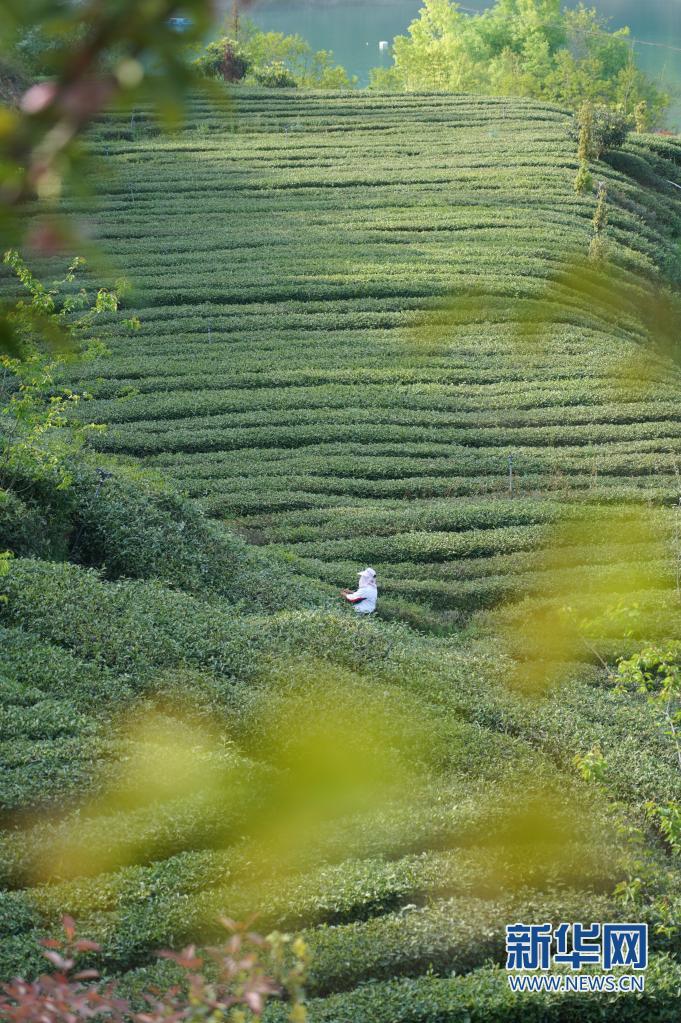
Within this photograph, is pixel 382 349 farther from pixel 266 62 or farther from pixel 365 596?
pixel 266 62

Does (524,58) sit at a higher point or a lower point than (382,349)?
higher

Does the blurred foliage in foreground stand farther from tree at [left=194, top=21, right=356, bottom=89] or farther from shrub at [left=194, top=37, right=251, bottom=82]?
shrub at [left=194, top=37, right=251, bottom=82]

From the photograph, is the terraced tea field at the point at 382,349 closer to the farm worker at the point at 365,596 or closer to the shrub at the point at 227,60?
the farm worker at the point at 365,596

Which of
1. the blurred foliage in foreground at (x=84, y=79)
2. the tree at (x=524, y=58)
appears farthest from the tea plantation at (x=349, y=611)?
the tree at (x=524, y=58)

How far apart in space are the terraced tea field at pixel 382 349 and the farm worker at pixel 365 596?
1.97 ft

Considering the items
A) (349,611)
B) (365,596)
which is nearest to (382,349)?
(365,596)

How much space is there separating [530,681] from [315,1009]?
580 centimetres

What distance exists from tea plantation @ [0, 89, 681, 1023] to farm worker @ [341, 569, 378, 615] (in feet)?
1.10

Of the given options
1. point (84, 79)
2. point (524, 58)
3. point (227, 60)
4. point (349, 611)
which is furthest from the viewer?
point (524, 58)

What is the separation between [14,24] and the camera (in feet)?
4.94

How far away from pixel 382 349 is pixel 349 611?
10252mm

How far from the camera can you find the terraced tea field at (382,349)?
16.5 m

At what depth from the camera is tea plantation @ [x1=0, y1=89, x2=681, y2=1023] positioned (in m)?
7.43

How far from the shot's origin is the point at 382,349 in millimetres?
22578
